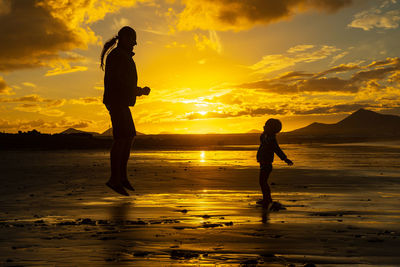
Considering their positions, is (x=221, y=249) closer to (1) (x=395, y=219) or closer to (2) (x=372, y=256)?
(2) (x=372, y=256)

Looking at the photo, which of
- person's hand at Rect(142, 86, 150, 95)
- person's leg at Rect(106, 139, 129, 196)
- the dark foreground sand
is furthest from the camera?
person's leg at Rect(106, 139, 129, 196)

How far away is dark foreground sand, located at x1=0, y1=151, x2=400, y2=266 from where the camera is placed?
4.69 meters

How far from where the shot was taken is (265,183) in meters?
9.59

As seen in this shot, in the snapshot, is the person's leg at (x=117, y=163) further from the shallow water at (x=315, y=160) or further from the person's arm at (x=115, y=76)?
the shallow water at (x=315, y=160)

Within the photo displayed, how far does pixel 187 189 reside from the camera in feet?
40.2

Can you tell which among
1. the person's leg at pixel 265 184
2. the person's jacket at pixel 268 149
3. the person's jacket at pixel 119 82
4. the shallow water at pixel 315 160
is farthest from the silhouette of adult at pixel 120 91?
the shallow water at pixel 315 160

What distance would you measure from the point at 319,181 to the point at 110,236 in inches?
404

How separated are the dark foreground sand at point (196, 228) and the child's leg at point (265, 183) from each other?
0.37 metres

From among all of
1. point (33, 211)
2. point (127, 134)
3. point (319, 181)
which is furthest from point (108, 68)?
point (319, 181)

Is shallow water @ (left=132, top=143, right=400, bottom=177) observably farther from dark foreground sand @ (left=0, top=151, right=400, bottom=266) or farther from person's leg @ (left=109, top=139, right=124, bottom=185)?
person's leg @ (left=109, top=139, right=124, bottom=185)

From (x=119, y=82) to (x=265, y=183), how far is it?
3.74 meters

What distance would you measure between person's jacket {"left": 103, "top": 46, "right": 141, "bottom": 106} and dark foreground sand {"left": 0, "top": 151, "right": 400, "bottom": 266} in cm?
187

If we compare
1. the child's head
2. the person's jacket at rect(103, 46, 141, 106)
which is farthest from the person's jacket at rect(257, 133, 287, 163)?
the person's jacket at rect(103, 46, 141, 106)

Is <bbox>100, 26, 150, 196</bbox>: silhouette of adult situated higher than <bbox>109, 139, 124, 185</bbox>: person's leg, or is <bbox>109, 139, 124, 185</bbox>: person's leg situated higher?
<bbox>100, 26, 150, 196</bbox>: silhouette of adult
